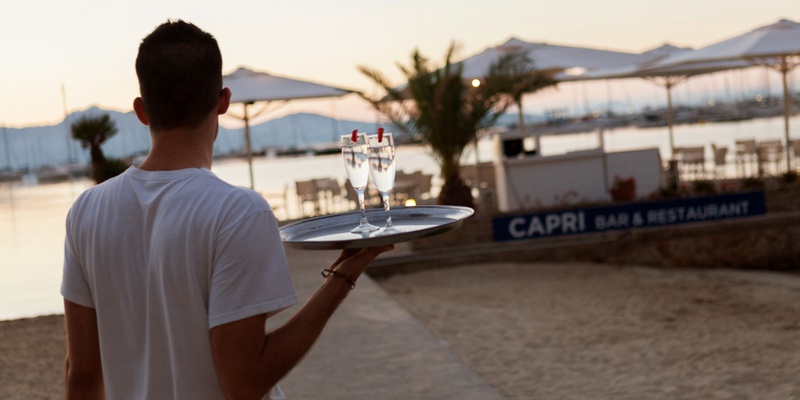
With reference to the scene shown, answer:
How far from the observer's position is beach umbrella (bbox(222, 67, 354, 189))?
1374 centimetres

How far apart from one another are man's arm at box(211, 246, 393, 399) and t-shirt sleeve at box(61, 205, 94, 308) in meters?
0.31

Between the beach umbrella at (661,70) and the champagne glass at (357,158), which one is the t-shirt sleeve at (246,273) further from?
the beach umbrella at (661,70)

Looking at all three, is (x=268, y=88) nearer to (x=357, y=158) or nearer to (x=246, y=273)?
(x=357, y=158)

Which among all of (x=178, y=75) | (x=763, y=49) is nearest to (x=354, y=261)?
(x=178, y=75)

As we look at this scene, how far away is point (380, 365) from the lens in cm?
542

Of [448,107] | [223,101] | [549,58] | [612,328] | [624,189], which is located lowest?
[612,328]

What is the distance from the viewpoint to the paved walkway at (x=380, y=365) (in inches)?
189

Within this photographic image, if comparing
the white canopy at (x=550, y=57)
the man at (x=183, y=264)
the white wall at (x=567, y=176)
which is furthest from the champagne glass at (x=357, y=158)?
the white canopy at (x=550, y=57)

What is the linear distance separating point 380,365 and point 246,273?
13.6ft

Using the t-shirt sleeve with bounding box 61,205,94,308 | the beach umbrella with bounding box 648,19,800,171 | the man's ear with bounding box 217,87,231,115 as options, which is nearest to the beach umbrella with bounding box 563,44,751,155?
the beach umbrella with bounding box 648,19,800,171

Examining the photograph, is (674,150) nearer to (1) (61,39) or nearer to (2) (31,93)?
(1) (61,39)

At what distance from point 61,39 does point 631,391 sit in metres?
14.3

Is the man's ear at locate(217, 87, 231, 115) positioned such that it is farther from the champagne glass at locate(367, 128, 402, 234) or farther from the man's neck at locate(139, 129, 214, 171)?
the champagne glass at locate(367, 128, 402, 234)

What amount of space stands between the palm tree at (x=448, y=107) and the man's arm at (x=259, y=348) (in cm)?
1034
